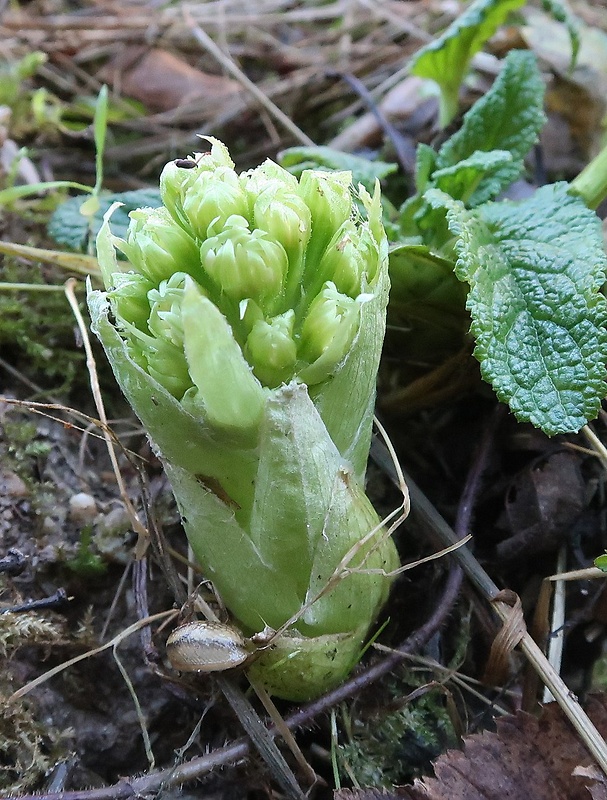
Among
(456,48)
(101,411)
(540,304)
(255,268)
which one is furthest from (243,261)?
(456,48)

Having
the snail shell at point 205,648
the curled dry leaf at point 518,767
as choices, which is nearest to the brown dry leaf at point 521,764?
the curled dry leaf at point 518,767

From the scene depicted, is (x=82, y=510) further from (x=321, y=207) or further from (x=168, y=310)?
(x=321, y=207)

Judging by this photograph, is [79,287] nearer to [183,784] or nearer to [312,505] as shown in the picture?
[312,505]

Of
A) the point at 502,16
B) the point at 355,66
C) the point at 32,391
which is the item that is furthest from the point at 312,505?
the point at 355,66

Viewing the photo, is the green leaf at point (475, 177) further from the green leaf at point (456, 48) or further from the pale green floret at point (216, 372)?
the pale green floret at point (216, 372)

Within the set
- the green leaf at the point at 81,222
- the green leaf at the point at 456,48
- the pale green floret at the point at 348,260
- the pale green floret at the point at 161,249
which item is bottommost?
the green leaf at the point at 81,222

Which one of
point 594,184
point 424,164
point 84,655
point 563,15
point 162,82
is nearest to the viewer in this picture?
point 84,655

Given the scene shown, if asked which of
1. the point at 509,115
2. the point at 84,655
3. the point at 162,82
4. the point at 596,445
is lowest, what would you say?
the point at 84,655
